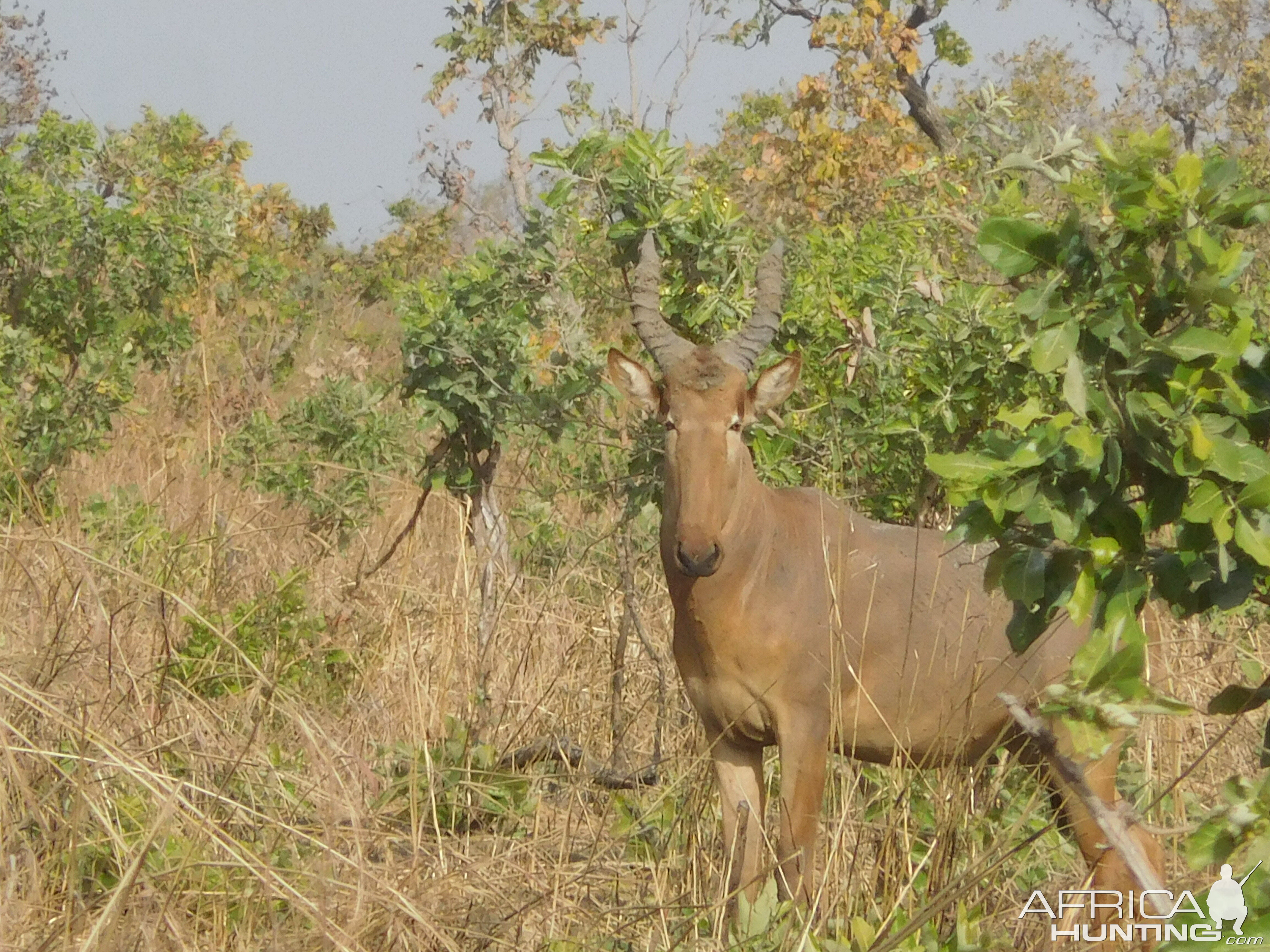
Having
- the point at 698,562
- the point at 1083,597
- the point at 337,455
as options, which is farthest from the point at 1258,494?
the point at 337,455

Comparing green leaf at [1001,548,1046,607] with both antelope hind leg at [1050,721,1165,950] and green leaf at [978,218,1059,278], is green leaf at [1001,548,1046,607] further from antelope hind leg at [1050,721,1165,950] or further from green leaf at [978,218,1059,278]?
antelope hind leg at [1050,721,1165,950]

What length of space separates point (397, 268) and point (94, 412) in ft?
24.0

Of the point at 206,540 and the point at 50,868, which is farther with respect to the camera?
the point at 206,540

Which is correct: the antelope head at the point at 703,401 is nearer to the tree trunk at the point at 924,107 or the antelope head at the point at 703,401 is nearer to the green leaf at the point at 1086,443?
the green leaf at the point at 1086,443

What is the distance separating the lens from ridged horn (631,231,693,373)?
18.7 feet

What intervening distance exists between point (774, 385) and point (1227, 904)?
3.43 m

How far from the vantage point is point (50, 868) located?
4172 mm

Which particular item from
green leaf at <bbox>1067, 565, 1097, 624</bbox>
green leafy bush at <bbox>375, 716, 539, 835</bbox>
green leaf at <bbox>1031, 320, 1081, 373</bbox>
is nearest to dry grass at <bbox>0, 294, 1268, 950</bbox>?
green leafy bush at <bbox>375, 716, 539, 835</bbox>

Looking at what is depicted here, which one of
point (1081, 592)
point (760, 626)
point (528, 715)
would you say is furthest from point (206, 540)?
point (1081, 592)

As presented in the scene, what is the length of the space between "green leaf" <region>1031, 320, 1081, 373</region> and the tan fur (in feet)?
7.33

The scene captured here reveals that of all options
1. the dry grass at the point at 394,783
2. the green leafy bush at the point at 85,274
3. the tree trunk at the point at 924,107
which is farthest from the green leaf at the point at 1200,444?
the tree trunk at the point at 924,107

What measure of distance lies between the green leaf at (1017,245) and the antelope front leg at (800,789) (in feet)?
8.38

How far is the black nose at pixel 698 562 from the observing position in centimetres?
508

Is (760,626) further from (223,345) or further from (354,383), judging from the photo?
(223,345)
